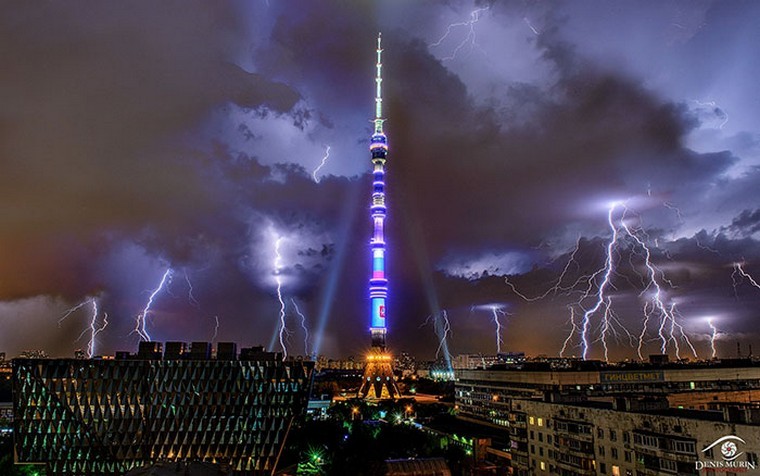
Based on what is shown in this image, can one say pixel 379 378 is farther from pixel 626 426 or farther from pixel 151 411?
pixel 626 426

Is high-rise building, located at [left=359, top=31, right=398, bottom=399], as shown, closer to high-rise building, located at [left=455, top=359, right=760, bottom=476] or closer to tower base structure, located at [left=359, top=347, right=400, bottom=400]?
tower base structure, located at [left=359, top=347, right=400, bottom=400]

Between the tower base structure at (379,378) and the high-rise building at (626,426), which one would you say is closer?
the high-rise building at (626,426)

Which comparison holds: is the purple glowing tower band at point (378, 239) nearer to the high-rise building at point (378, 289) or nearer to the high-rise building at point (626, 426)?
the high-rise building at point (378, 289)

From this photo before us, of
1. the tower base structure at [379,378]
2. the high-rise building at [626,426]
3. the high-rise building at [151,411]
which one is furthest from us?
the tower base structure at [379,378]

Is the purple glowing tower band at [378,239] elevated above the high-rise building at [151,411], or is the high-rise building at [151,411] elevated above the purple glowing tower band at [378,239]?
the purple glowing tower band at [378,239]

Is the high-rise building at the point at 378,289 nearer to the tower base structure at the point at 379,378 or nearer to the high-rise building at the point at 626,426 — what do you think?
the tower base structure at the point at 379,378

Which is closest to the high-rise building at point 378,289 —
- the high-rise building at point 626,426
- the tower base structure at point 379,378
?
the tower base structure at point 379,378

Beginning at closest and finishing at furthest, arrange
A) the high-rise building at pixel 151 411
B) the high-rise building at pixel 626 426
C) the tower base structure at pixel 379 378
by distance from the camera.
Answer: the high-rise building at pixel 626 426, the high-rise building at pixel 151 411, the tower base structure at pixel 379 378

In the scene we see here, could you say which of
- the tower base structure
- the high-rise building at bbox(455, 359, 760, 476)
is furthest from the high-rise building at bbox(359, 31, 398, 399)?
the high-rise building at bbox(455, 359, 760, 476)

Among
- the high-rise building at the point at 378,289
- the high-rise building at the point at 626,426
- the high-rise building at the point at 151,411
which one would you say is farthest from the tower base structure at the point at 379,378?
the high-rise building at the point at 151,411
